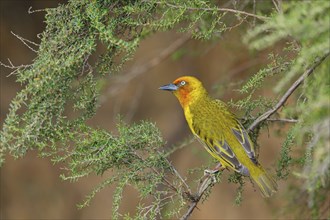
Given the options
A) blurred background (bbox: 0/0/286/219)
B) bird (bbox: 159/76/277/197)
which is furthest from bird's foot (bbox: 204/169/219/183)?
blurred background (bbox: 0/0/286/219)

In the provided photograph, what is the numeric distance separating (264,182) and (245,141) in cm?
22

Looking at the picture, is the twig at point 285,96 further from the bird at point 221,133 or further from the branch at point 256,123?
the bird at point 221,133

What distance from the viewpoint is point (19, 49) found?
6715 mm

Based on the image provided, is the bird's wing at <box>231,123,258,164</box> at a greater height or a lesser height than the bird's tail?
greater

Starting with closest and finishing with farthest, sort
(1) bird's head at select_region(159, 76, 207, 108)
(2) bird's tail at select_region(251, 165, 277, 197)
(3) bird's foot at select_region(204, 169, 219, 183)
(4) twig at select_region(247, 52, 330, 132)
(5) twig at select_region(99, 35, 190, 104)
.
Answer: (4) twig at select_region(247, 52, 330, 132) → (3) bird's foot at select_region(204, 169, 219, 183) → (2) bird's tail at select_region(251, 165, 277, 197) → (1) bird's head at select_region(159, 76, 207, 108) → (5) twig at select_region(99, 35, 190, 104)

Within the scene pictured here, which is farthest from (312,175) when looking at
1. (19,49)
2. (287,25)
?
(19,49)

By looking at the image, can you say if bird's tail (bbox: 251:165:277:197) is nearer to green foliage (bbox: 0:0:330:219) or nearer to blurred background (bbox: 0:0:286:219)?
green foliage (bbox: 0:0:330:219)

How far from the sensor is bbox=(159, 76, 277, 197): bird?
3.30 metres

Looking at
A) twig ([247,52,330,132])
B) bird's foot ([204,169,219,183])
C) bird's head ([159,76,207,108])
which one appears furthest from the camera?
bird's head ([159,76,207,108])

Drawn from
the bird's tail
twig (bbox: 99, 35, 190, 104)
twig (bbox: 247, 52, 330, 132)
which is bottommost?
the bird's tail

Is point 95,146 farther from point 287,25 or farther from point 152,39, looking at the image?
point 152,39

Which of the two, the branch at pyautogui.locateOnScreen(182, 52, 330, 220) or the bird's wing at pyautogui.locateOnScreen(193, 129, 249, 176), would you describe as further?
the bird's wing at pyautogui.locateOnScreen(193, 129, 249, 176)

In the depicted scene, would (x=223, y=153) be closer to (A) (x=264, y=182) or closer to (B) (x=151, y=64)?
(A) (x=264, y=182)

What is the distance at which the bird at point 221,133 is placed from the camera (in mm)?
3305
